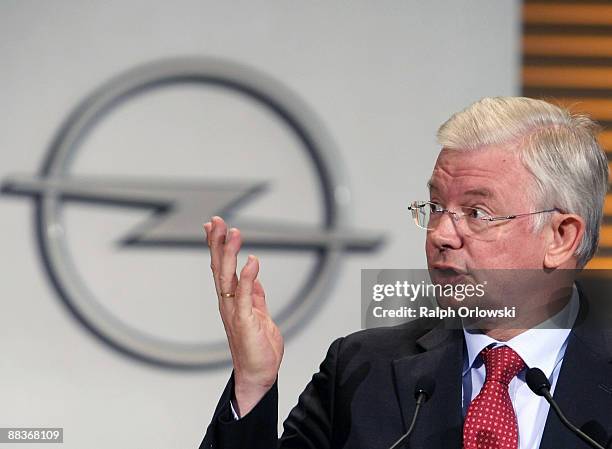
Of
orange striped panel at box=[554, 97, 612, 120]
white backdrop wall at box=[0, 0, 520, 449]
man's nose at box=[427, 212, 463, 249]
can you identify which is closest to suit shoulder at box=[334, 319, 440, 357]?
man's nose at box=[427, 212, 463, 249]

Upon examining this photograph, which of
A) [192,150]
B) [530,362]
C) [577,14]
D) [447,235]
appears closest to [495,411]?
[530,362]

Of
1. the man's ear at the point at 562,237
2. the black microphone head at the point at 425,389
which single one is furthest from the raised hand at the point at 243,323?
the man's ear at the point at 562,237

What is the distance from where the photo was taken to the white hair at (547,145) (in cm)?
139

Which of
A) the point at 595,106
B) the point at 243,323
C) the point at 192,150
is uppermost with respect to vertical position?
the point at 595,106

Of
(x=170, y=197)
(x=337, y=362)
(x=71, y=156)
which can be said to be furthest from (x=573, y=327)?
(x=71, y=156)

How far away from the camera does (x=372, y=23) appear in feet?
7.70

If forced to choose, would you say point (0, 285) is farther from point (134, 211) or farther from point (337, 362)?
→ point (337, 362)

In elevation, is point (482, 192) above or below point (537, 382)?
above

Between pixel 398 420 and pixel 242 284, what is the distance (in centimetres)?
34

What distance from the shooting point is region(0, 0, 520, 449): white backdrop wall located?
89.4 inches

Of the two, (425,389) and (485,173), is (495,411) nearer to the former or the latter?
(425,389)

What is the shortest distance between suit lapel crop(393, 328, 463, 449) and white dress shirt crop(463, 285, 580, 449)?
0.08 feet

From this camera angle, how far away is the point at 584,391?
52.2 inches

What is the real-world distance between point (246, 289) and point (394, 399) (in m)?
0.32
